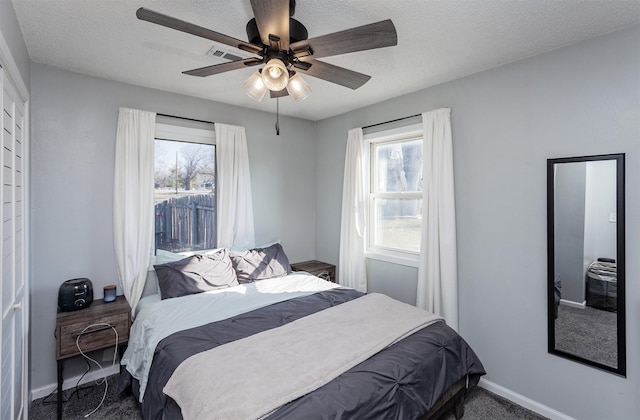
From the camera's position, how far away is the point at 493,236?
2539 millimetres

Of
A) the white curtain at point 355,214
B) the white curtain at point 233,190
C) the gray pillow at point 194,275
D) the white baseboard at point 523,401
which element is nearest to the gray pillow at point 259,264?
the gray pillow at point 194,275

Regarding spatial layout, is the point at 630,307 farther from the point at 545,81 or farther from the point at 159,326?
the point at 159,326

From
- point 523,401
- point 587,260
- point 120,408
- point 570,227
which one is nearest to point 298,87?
point 570,227

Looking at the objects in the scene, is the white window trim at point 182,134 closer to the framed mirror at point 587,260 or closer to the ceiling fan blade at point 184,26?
the ceiling fan blade at point 184,26

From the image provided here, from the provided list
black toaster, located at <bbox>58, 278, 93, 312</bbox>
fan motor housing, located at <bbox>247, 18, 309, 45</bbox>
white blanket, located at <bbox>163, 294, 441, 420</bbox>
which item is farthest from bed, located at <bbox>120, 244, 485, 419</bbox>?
fan motor housing, located at <bbox>247, 18, 309, 45</bbox>

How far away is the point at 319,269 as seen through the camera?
378 cm

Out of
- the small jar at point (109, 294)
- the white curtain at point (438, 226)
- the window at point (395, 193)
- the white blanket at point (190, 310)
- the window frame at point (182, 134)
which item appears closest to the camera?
the white blanket at point (190, 310)

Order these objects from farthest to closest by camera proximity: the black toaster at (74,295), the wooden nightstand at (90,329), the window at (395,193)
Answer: the window at (395,193), the black toaster at (74,295), the wooden nightstand at (90,329)

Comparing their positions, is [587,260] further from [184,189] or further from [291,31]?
[184,189]

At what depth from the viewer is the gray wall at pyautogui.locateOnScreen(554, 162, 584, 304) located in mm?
2102

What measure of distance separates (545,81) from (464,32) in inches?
31.1

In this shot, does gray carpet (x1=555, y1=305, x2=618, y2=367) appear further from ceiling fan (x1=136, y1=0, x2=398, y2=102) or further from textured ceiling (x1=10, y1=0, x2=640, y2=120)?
ceiling fan (x1=136, y1=0, x2=398, y2=102)

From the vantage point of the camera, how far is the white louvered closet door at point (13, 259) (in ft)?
5.10

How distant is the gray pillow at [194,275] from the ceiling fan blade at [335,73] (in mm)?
1948
